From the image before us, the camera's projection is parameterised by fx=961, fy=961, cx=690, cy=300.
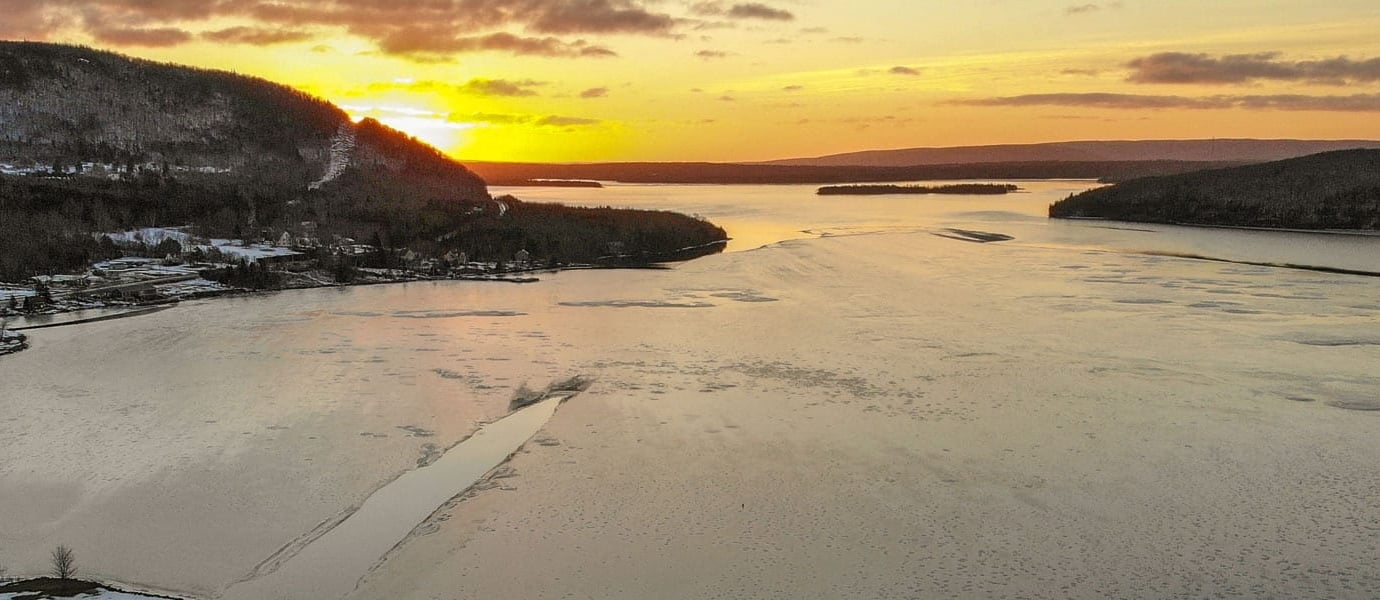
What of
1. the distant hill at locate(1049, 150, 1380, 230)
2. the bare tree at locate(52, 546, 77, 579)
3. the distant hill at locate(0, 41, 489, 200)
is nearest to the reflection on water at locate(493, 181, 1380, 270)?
the distant hill at locate(1049, 150, 1380, 230)

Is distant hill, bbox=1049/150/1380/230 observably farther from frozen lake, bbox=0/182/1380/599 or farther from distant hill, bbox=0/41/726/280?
frozen lake, bbox=0/182/1380/599

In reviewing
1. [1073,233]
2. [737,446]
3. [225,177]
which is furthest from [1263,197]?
[737,446]

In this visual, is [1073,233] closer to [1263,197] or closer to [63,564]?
[1263,197]

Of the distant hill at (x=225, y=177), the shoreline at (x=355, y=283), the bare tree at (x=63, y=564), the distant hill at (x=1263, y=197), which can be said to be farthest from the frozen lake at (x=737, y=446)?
the distant hill at (x=1263, y=197)

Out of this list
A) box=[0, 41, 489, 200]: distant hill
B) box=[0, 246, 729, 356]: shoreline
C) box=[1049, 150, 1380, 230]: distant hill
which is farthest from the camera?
box=[1049, 150, 1380, 230]: distant hill

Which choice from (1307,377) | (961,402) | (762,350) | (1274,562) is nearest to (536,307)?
(762,350)

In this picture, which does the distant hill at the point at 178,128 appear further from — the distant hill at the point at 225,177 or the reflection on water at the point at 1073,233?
the reflection on water at the point at 1073,233

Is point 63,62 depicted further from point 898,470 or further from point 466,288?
point 898,470
